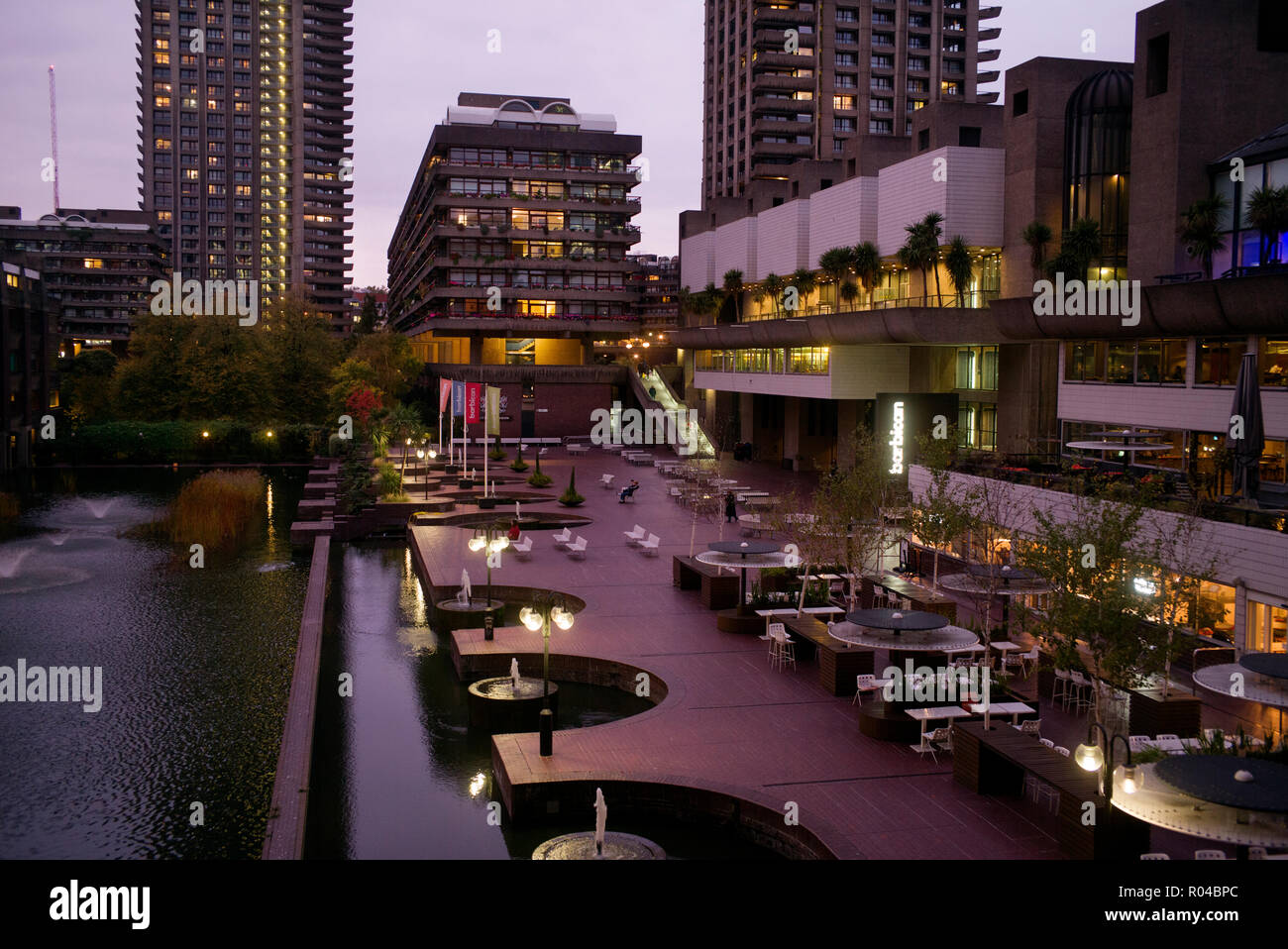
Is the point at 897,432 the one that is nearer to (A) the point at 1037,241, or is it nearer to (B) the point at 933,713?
(A) the point at 1037,241

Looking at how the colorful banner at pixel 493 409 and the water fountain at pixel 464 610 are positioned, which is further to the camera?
the colorful banner at pixel 493 409

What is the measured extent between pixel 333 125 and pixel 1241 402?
534 feet

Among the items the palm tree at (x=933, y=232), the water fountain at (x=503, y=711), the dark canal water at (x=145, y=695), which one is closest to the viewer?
the dark canal water at (x=145, y=695)

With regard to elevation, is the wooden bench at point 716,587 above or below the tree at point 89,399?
below

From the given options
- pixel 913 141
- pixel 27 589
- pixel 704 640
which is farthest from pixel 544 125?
pixel 704 640

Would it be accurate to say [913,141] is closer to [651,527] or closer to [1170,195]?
[1170,195]

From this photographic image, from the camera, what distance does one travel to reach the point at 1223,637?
1980 cm

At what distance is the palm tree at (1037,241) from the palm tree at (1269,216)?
11.6 metres

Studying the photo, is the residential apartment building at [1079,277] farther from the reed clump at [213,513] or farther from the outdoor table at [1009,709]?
the reed clump at [213,513]

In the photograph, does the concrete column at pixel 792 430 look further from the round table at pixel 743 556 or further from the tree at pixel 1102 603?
the tree at pixel 1102 603

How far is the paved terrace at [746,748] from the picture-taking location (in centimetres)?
1259

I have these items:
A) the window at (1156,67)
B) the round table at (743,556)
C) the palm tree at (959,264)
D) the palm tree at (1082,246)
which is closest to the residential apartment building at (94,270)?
the palm tree at (959,264)

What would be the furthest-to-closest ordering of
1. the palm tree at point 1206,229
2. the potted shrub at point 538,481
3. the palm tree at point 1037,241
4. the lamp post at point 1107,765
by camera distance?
the potted shrub at point 538,481, the palm tree at point 1037,241, the palm tree at point 1206,229, the lamp post at point 1107,765

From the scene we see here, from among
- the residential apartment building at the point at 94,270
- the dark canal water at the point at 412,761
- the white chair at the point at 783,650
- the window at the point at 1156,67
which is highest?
the residential apartment building at the point at 94,270
